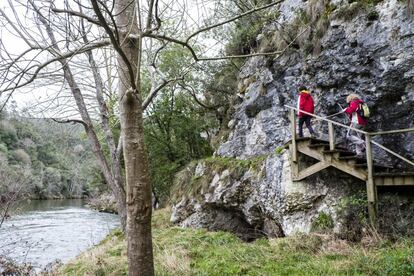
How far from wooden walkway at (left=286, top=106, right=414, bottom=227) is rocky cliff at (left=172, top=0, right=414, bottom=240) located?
34cm

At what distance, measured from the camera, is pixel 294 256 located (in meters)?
6.01

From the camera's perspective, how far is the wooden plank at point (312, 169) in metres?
7.49

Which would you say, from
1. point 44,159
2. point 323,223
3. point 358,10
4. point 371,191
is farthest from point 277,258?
point 44,159

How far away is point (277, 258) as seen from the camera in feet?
19.5

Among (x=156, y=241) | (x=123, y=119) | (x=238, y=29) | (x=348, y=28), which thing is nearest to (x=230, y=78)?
(x=238, y=29)

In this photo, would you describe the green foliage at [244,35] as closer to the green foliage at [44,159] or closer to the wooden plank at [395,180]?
the green foliage at [44,159]

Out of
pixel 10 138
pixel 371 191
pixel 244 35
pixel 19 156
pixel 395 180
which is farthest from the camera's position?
pixel 10 138

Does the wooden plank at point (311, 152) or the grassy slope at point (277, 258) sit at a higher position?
the wooden plank at point (311, 152)

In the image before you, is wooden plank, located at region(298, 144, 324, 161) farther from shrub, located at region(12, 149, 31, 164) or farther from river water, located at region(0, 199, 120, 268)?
shrub, located at region(12, 149, 31, 164)

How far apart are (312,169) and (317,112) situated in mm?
2395

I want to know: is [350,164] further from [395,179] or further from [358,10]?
[358,10]

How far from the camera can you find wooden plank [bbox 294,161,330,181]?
7.49 meters

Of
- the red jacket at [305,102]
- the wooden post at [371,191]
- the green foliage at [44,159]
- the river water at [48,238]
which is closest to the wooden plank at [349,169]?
the wooden post at [371,191]

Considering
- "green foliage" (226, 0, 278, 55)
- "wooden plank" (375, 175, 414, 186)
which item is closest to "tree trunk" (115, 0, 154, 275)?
"wooden plank" (375, 175, 414, 186)
